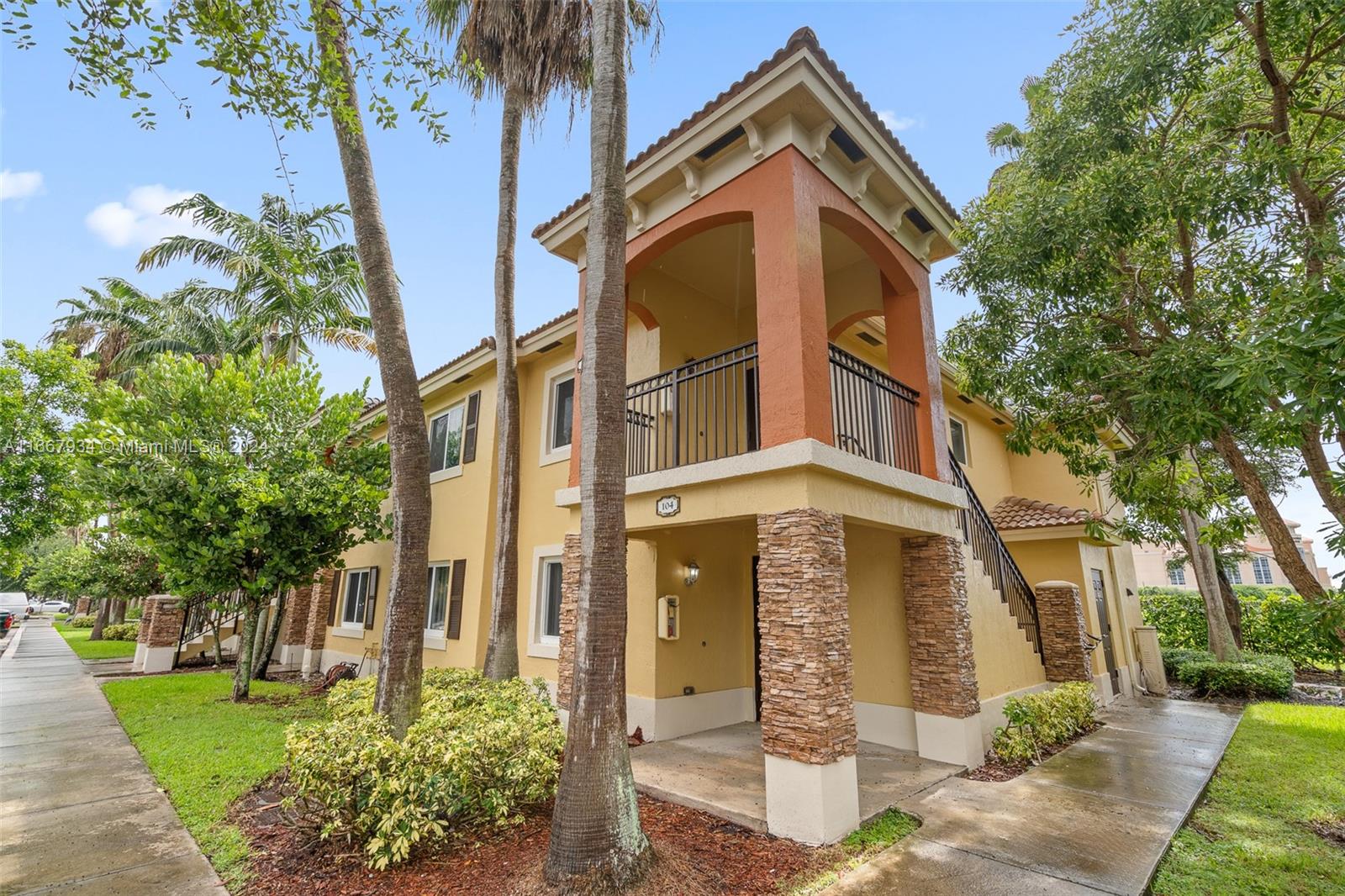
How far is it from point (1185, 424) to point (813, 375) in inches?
135

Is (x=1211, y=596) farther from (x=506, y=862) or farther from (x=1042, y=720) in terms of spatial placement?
(x=506, y=862)

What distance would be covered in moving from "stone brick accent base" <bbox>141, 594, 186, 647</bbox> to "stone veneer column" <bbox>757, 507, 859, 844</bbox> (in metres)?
19.1

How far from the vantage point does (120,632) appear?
91.8ft

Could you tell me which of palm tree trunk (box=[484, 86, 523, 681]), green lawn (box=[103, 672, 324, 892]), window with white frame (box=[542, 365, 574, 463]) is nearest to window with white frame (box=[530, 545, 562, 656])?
palm tree trunk (box=[484, 86, 523, 681])

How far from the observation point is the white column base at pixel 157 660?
16688 mm

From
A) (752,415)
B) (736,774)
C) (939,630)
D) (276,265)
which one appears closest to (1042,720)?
(939,630)

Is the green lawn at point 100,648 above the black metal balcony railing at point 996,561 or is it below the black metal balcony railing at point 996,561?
below

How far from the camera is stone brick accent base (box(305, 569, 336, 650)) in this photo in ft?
55.0

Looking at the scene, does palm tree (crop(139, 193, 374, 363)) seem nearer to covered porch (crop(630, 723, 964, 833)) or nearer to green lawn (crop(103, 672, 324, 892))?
green lawn (crop(103, 672, 324, 892))

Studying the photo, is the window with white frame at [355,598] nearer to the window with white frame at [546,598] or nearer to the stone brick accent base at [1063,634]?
the window with white frame at [546,598]

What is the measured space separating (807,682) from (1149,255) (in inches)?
267

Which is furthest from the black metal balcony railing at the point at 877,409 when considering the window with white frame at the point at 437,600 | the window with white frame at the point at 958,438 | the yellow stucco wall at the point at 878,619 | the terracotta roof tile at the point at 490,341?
the window with white frame at the point at 437,600

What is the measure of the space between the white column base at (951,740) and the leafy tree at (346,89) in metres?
6.27

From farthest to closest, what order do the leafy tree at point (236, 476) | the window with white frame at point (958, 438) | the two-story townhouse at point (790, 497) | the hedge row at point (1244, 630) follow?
the hedge row at point (1244, 630) < the window with white frame at point (958, 438) < the leafy tree at point (236, 476) < the two-story townhouse at point (790, 497)
